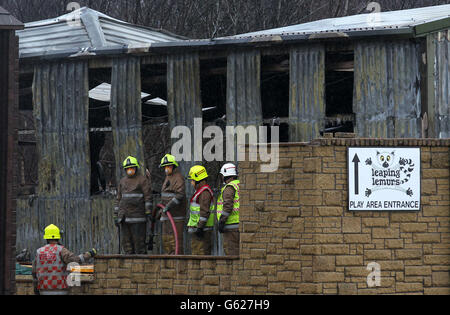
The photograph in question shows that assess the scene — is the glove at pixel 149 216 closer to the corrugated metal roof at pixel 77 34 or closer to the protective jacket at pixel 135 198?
the protective jacket at pixel 135 198

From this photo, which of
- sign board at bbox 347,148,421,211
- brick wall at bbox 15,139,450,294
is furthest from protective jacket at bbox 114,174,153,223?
sign board at bbox 347,148,421,211

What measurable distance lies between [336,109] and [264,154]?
9.06m

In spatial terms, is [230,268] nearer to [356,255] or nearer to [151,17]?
[356,255]

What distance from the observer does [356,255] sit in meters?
10.9

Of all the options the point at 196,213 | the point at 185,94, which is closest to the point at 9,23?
the point at 196,213

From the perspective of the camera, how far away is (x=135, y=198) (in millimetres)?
14961

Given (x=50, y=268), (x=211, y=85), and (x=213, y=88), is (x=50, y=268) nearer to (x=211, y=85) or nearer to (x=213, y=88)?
(x=211, y=85)

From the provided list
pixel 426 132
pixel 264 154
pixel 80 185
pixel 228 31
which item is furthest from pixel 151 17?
pixel 264 154

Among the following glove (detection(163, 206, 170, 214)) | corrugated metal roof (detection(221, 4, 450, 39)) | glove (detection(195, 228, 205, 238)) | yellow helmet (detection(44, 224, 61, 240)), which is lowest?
glove (detection(195, 228, 205, 238))

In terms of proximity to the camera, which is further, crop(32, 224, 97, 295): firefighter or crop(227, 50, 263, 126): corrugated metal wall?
crop(227, 50, 263, 126): corrugated metal wall

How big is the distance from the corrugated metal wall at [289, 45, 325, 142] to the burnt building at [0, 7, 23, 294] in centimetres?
686

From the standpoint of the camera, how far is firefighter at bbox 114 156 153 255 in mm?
14961

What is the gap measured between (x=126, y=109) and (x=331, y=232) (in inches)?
266

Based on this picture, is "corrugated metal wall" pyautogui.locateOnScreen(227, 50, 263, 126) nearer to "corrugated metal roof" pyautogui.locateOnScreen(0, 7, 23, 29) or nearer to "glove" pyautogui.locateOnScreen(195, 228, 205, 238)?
"glove" pyautogui.locateOnScreen(195, 228, 205, 238)
